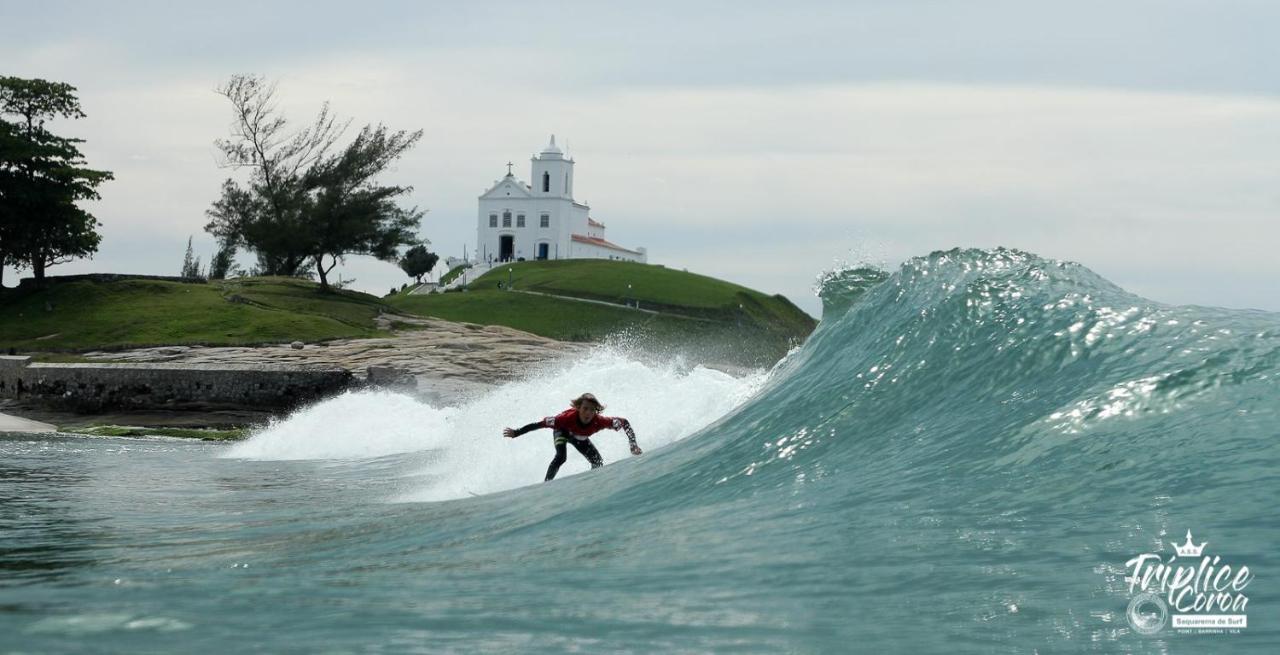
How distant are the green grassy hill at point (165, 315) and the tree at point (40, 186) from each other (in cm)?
179

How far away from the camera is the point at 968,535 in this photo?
332 inches

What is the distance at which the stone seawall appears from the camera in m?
39.2

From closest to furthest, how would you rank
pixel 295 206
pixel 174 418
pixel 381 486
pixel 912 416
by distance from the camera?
1. pixel 912 416
2. pixel 381 486
3. pixel 174 418
4. pixel 295 206

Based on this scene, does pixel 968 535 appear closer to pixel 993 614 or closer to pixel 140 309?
pixel 993 614

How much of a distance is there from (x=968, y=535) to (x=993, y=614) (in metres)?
1.46

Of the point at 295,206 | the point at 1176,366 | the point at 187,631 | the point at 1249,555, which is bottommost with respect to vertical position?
the point at 187,631

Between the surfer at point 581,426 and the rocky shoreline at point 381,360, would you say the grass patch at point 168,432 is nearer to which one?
the rocky shoreline at point 381,360

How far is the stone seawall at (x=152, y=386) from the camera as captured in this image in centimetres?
3916

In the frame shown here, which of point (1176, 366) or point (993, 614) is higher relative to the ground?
point (1176, 366)

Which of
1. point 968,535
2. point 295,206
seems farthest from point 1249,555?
point 295,206

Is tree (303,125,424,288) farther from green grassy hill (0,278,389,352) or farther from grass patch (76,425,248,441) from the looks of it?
grass patch (76,425,248,441)

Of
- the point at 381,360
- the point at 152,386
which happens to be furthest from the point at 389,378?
the point at 152,386

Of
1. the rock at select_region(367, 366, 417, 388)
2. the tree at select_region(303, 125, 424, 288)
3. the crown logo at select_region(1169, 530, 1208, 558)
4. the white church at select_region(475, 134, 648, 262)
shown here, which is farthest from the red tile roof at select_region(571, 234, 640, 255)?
the crown logo at select_region(1169, 530, 1208, 558)

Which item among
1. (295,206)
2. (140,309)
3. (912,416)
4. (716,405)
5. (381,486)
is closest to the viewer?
(912,416)
